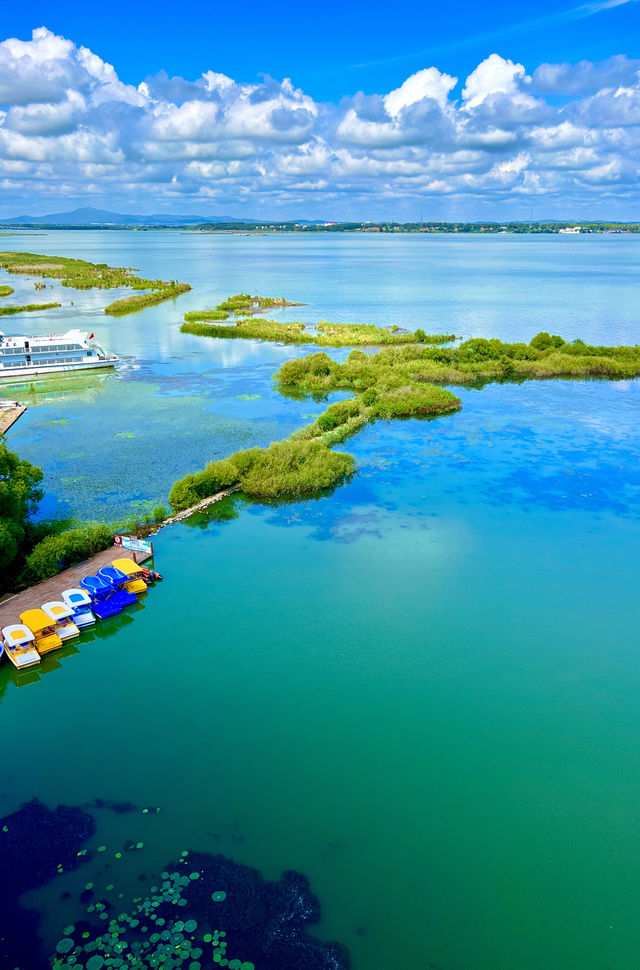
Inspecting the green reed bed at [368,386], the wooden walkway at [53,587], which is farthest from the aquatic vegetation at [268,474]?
the wooden walkway at [53,587]

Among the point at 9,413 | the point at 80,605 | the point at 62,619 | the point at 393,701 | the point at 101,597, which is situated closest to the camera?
the point at 393,701

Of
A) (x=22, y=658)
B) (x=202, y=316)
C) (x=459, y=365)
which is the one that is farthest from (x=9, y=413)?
(x=202, y=316)

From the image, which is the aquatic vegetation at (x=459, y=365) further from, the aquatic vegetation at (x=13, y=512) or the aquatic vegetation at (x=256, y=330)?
the aquatic vegetation at (x=13, y=512)

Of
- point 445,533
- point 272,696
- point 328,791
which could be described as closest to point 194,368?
point 445,533

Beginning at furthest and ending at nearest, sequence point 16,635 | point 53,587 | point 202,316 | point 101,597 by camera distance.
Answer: point 202,316 < point 53,587 < point 101,597 < point 16,635

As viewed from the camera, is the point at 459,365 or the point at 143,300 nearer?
the point at 459,365

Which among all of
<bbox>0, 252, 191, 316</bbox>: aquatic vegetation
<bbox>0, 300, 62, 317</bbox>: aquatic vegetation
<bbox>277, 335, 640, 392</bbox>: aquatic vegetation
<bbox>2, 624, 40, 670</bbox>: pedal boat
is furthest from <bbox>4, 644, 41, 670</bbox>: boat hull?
<bbox>0, 300, 62, 317</bbox>: aquatic vegetation

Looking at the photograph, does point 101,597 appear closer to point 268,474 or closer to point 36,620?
point 36,620
